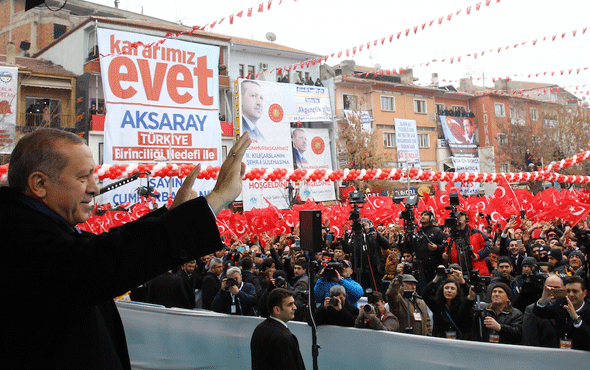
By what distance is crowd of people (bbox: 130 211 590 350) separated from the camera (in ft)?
16.6

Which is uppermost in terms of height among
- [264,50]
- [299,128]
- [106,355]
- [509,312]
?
[264,50]

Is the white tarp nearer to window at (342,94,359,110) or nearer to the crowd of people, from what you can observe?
the crowd of people

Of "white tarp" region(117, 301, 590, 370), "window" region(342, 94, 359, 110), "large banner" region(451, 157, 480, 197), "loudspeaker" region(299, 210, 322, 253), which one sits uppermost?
"window" region(342, 94, 359, 110)

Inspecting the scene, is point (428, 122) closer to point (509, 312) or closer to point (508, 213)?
point (508, 213)

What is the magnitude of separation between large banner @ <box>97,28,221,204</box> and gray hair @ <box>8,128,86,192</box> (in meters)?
24.1

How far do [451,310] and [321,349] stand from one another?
1612 mm

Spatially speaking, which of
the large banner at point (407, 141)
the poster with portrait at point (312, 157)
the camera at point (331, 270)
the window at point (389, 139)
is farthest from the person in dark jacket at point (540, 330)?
the window at point (389, 139)

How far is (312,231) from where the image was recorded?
5219 millimetres

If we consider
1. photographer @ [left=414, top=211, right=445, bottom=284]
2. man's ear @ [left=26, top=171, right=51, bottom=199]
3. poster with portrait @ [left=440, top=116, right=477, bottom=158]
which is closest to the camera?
man's ear @ [left=26, top=171, right=51, bottom=199]

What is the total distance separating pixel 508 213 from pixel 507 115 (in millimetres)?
38111

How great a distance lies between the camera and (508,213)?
13.1 metres

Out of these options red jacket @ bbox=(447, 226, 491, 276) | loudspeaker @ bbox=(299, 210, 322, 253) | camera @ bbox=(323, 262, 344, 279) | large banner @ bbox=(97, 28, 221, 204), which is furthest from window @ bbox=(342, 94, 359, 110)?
loudspeaker @ bbox=(299, 210, 322, 253)

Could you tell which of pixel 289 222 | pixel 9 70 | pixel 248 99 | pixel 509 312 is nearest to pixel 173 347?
pixel 509 312

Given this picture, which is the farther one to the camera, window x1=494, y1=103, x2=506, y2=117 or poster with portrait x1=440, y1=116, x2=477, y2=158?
window x1=494, y1=103, x2=506, y2=117
